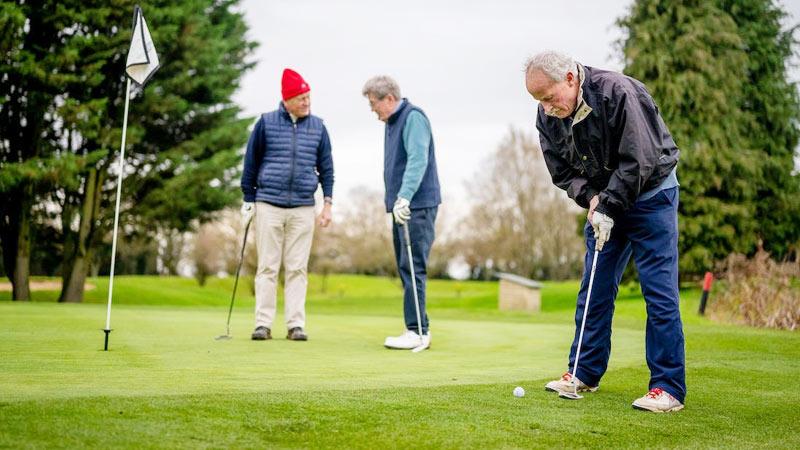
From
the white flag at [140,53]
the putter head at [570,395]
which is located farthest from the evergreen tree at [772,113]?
the putter head at [570,395]

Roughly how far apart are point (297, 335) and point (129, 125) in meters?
15.1

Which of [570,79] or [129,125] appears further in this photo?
[129,125]

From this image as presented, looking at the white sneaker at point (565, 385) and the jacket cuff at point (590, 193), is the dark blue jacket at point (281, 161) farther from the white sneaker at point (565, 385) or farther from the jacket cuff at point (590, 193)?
the white sneaker at point (565, 385)

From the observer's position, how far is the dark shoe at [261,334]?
20.0 feet

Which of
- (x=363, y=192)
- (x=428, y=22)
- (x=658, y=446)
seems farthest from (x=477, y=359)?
(x=363, y=192)

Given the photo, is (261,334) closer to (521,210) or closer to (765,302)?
(765,302)

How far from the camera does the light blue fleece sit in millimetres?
5852

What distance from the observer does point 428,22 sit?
40.0ft

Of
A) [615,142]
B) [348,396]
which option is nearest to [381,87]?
[615,142]

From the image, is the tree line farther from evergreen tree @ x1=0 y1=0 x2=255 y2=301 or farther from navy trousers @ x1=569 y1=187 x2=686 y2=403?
navy trousers @ x1=569 y1=187 x2=686 y2=403

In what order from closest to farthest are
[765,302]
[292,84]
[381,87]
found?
1. [381,87]
2. [292,84]
3. [765,302]

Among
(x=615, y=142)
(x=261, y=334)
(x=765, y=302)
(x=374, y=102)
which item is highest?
(x=374, y=102)

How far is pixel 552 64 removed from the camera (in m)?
3.35

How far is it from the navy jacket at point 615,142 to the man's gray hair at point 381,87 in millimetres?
2548
